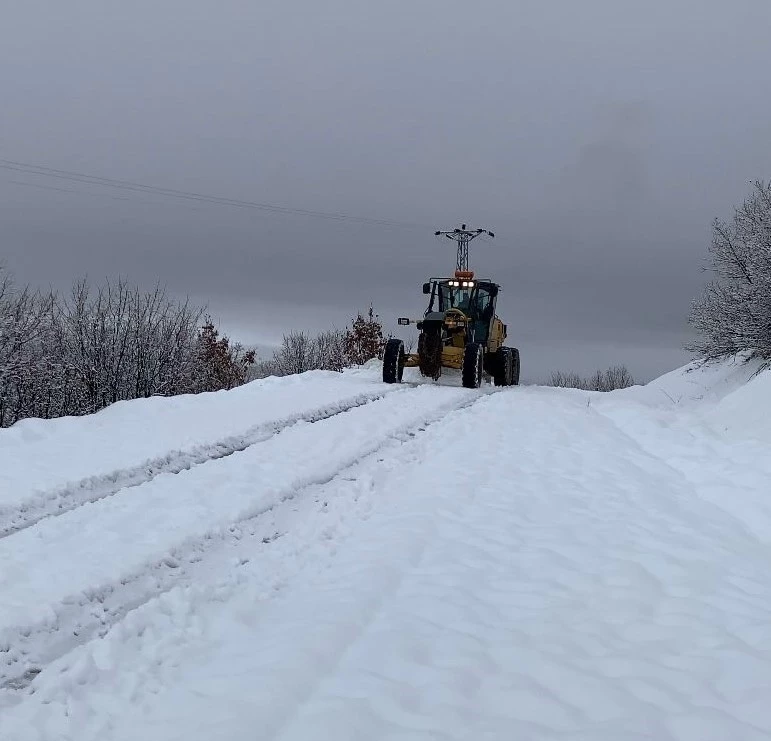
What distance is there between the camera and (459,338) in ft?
64.4

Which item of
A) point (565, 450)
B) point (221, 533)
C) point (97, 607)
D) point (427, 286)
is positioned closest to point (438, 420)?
point (565, 450)

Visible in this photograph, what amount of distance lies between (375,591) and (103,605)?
168 cm

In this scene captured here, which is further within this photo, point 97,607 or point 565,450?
point 565,450

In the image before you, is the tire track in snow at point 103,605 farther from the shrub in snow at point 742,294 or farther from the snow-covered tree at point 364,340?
the snow-covered tree at point 364,340

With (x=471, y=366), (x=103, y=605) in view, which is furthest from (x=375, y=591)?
(x=471, y=366)

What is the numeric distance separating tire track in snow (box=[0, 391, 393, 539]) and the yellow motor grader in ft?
28.4

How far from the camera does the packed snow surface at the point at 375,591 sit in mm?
2826

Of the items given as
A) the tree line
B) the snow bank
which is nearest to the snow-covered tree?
the tree line

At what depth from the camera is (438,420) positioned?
10.8 metres

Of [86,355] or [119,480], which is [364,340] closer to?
[86,355]

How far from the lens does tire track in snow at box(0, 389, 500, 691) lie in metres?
3.15

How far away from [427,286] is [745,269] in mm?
11619

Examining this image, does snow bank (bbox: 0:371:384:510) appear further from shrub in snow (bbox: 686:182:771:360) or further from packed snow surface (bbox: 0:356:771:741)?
shrub in snow (bbox: 686:182:771:360)

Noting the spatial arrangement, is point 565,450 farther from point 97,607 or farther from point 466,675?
point 97,607
